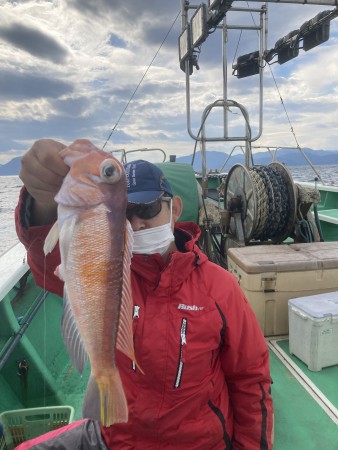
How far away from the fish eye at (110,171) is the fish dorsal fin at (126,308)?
19 cm

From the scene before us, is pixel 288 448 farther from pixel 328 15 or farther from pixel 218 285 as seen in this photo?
pixel 328 15

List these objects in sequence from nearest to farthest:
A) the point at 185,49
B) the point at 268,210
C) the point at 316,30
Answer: the point at 268,210 < the point at 185,49 < the point at 316,30

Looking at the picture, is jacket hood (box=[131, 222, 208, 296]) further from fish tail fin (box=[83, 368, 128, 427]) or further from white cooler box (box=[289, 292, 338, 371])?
white cooler box (box=[289, 292, 338, 371])

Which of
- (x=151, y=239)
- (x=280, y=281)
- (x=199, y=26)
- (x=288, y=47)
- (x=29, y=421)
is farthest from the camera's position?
(x=288, y=47)

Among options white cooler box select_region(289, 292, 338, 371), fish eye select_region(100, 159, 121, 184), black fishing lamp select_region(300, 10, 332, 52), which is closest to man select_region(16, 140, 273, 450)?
fish eye select_region(100, 159, 121, 184)

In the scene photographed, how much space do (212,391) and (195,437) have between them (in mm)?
231

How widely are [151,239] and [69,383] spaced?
8.23 ft

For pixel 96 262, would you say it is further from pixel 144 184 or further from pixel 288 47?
pixel 288 47

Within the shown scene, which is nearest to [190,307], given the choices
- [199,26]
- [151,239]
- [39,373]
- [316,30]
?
[151,239]

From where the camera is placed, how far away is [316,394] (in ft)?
9.12

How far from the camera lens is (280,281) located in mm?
3502

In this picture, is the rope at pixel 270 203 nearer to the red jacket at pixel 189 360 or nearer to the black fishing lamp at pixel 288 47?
the red jacket at pixel 189 360

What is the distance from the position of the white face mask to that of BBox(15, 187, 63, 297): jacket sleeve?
0.41 metres

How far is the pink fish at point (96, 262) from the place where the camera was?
1.24 m
